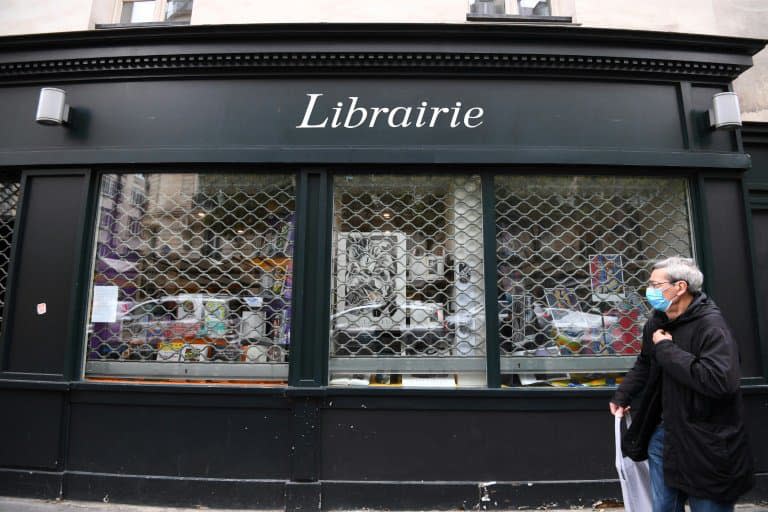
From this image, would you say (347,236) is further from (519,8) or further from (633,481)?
(519,8)

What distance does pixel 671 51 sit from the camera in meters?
4.52

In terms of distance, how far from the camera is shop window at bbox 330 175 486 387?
14.1 feet

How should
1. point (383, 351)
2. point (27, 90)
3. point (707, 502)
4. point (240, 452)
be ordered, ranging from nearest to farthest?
point (707, 502), point (240, 452), point (383, 351), point (27, 90)

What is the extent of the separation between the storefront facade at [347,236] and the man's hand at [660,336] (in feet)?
6.22

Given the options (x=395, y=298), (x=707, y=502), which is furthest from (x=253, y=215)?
(x=707, y=502)

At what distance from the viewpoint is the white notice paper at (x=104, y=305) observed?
443 cm

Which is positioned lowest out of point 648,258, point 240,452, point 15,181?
point 240,452

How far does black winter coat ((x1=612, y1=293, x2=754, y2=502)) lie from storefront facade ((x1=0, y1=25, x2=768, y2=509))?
1844mm

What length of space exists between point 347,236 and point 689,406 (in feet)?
10.5

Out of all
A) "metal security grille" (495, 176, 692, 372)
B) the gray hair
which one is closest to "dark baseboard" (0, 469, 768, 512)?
"metal security grille" (495, 176, 692, 372)

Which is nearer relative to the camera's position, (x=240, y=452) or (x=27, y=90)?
(x=240, y=452)

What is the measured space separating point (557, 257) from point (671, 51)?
2527 millimetres

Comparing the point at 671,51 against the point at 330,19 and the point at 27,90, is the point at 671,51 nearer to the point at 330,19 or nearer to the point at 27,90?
the point at 330,19

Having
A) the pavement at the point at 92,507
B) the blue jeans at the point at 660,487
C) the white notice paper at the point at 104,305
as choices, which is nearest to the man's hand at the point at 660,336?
the blue jeans at the point at 660,487
